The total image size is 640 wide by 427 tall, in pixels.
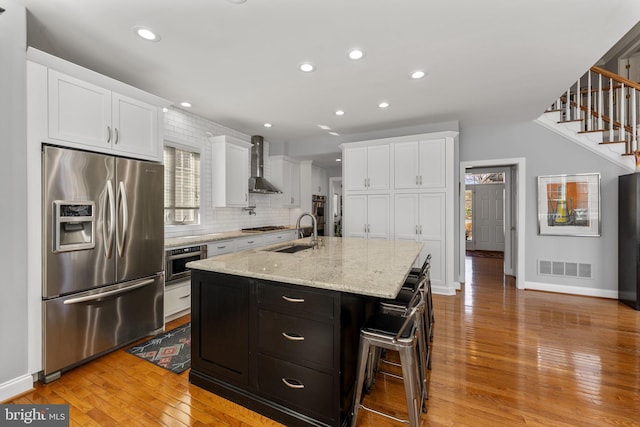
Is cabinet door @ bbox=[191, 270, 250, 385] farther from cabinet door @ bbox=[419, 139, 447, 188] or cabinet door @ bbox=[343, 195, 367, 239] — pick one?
cabinet door @ bbox=[419, 139, 447, 188]

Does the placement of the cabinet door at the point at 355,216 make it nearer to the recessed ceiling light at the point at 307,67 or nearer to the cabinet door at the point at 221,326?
the recessed ceiling light at the point at 307,67

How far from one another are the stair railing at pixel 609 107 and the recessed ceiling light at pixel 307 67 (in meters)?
3.88

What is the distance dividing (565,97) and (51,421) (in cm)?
684

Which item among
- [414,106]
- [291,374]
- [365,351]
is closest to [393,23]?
[414,106]

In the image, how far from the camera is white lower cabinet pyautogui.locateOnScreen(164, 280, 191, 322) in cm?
315

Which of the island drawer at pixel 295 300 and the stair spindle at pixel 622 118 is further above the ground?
the stair spindle at pixel 622 118

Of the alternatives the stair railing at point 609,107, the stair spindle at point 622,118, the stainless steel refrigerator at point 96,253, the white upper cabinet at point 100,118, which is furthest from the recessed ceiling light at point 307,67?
the stair spindle at point 622,118

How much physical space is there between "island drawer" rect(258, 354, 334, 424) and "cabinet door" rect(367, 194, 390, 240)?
132 inches

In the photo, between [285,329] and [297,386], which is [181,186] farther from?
[297,386]

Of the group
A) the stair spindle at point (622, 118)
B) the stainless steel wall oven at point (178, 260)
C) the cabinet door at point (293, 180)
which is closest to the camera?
the stainless steel wall oven at point (178, 260)

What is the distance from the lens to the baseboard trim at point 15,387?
1.86 meters

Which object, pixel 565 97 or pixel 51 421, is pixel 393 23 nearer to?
pixel 51 421

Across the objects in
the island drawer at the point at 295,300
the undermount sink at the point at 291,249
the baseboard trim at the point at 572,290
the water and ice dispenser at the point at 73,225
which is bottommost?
the baseboard trim at the point at 572,290

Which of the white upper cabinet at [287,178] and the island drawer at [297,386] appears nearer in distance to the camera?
the island drawer at [297,386]
